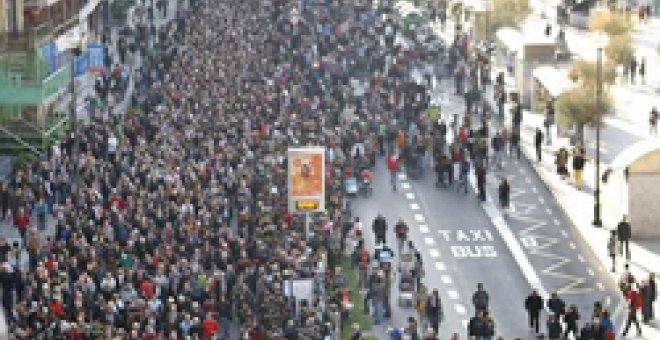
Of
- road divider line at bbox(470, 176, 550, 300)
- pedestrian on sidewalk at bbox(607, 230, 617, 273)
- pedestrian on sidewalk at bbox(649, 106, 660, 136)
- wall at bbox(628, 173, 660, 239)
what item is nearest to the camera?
road divider line at bbox(470, 176, 550, 300)

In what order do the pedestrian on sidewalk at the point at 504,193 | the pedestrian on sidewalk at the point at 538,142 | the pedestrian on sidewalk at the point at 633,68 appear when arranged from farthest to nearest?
the pedestrian on sidewalk at the point at 633,68
the pedestrian on sidewalk at the point at 538,142
the pedestrian on sidewalk at the point at 504,193

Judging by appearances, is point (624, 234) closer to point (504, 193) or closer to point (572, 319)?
point (504, 193)

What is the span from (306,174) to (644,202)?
10.1m

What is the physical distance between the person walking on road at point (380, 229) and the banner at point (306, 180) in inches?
108

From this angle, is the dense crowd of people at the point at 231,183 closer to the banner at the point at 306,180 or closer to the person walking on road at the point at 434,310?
the person walking on road at the point at 434,310

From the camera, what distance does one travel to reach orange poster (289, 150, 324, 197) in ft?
165

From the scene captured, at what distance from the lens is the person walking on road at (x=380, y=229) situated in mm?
53031

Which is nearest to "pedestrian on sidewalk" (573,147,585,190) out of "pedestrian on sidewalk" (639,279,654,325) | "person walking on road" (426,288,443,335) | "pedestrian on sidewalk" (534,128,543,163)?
"pedestrian on sidewalk" (534,128,543,163)

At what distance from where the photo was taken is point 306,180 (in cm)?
5047

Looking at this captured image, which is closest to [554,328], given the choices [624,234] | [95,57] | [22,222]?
[624,234]

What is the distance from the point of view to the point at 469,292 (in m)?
50.2

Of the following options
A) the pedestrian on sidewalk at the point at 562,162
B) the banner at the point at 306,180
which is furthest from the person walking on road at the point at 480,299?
the pedestrian on sidewalk at the point at 562,162

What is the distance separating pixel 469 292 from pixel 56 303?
13073mm

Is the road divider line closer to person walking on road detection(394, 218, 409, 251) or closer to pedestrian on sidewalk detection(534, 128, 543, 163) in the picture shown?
pedestrian on sidewalk detection(534, 128, 543, 163)
